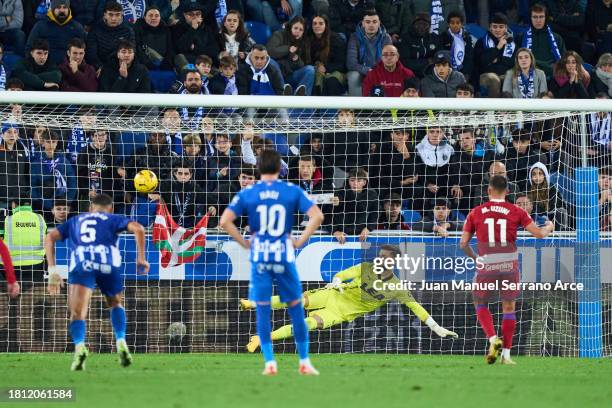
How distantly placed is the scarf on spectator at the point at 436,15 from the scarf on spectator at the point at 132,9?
4.84m

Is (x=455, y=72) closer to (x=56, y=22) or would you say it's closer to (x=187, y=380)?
(x=56, y=22)

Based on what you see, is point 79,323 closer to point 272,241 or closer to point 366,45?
point 272,241

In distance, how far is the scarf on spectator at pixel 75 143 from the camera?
15.4 metres

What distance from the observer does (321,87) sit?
18.2 m

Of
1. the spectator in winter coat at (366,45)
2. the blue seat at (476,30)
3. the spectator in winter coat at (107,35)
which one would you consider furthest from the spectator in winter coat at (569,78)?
the spectator in winter coat at (107,35)

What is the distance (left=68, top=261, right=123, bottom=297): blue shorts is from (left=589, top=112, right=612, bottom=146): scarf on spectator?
22.9 ft

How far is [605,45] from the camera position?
19922 mm

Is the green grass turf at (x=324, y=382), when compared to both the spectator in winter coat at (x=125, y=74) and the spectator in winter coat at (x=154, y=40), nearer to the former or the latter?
the spectator in winter coat at (x=125, y=74)

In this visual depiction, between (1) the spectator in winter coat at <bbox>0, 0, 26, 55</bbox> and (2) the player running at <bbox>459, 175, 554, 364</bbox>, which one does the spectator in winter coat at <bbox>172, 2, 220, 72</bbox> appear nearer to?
(1) the spectator in winter coat at <bbox>0, 0, 26, 55</bbox>

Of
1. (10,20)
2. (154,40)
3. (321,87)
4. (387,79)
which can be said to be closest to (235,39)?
(154,40)

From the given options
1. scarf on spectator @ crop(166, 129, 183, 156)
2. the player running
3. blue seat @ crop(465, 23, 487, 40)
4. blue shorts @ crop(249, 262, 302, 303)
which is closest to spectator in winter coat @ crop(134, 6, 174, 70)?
scarf on spectator @ crop(166, 129, 183, 156)

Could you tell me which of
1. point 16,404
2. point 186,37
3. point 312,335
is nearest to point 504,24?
point 186,37

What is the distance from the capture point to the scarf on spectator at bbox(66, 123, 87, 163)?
605 inches

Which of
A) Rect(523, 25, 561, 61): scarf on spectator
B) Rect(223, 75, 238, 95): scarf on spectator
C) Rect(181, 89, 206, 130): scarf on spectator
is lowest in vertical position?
Rect(181, 89, 206, 130): scarf on spectator
